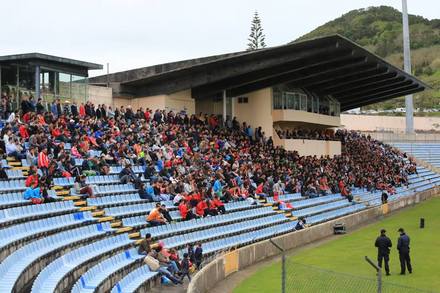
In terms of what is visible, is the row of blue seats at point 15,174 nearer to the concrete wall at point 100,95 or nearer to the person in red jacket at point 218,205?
the person in red jacket at point 218,205

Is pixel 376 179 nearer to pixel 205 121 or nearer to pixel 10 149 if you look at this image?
pixel 205 121

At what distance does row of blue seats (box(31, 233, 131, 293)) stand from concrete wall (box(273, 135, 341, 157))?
911 inches

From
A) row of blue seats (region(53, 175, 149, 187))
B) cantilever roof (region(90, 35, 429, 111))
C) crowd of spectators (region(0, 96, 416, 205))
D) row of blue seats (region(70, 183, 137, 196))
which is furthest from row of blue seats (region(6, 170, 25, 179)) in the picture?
cantilever roof (region(90, 35, 429, 111))

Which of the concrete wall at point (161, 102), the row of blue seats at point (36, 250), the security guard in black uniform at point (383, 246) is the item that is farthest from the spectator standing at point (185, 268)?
the concrete wall at point (161, 102)

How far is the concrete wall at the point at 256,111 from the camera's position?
3894 cm

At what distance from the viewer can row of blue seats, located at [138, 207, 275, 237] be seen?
19417 millimetres

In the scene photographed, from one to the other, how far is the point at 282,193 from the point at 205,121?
20.5ft

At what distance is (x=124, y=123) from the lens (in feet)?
87.8

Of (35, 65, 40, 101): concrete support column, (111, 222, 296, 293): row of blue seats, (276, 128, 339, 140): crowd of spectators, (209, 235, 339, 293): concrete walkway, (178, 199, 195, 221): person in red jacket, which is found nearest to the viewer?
(111, 222, 296, 293): row of blue seats

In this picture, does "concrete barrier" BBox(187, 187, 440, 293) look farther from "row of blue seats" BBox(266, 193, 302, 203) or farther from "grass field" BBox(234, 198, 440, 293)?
"row of blue seats" BBox(266, 193, 302, 203)

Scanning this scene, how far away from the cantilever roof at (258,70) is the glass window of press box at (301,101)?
84cm

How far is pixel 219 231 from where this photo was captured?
73.7 ft

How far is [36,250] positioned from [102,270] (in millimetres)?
1480

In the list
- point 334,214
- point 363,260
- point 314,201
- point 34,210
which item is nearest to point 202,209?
point 363,260
